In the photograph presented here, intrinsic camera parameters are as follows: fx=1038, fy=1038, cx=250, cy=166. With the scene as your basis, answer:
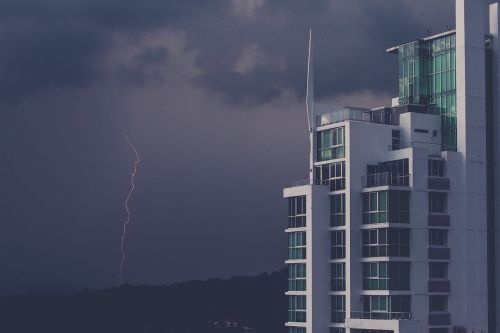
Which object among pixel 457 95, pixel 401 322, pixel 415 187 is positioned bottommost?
pixel 401 322

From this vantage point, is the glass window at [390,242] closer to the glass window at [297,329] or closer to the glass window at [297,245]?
the glass window at [297,245]

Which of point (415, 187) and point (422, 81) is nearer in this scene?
point (415, 187)

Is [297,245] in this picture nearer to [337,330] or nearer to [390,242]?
[337,330]

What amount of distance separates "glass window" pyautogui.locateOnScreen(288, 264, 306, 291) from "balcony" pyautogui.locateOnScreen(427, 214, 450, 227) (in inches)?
556

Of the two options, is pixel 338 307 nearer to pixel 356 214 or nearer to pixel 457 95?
pixel 356 214

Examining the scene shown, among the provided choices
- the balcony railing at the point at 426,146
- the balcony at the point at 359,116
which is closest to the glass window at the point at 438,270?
the balcony railing at the point at 426,146

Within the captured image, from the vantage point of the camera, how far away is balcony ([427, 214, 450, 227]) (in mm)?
102088

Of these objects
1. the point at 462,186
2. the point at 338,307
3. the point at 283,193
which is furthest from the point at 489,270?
the point at 283,193

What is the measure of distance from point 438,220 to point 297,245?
15.2 meters

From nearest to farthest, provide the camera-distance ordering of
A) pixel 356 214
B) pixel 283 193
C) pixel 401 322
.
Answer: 1. pixel 401 322
2. pixel 356 214
3. pixel 283 193

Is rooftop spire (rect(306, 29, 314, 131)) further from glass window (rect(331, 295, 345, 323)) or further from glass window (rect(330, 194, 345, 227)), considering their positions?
glass window (rect(331, 295, 345, 323))

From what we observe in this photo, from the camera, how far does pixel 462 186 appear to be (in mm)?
103438

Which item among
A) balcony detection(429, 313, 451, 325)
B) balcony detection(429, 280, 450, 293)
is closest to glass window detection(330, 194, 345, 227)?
balcony detection(429, 280, 450, 293)

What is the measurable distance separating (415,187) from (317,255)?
12.5 metres
